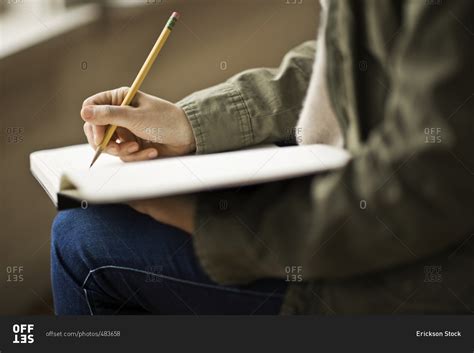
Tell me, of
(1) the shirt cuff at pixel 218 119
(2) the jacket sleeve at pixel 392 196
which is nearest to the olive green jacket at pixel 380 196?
(2) the jacket sleeve at pixel 392 196

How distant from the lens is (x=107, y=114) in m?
0.74

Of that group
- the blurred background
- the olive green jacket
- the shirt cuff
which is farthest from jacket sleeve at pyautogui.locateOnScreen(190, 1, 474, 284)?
the blurred background

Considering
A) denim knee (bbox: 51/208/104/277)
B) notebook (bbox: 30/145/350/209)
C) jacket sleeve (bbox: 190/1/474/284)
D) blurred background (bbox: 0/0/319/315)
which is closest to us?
jacket sleeve (bbox: 190/1/474/284)

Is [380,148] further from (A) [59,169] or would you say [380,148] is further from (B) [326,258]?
(A) [59,169]

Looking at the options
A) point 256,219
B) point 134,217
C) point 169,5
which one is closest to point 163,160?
point 134,217

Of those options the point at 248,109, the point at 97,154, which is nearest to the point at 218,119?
the point at 248,109

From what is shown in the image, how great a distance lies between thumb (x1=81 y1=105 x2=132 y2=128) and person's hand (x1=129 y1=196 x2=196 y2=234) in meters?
0.14

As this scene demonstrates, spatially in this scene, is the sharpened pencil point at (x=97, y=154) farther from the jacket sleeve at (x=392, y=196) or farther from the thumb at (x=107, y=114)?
the jacket sleeve at (x=392, y=196)

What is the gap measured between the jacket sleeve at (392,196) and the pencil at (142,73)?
7.7 inches

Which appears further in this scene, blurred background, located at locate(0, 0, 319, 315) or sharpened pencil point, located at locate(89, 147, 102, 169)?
blurred background, located at locate(0, 0, 319, 315)

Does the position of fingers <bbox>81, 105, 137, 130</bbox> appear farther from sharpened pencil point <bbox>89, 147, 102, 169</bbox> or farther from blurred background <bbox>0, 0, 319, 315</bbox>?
blurred background <bbox>0, 0, 319, 315</bbox>

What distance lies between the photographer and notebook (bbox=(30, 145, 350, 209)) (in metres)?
0.60

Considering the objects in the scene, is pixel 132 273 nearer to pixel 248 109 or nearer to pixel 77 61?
pixel 248 109

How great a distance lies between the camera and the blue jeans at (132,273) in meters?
0.66
